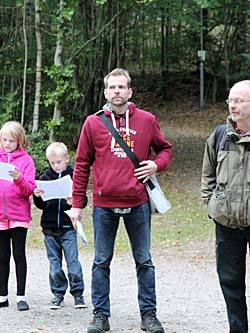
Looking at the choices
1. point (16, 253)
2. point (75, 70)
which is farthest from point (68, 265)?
point (75, 70)

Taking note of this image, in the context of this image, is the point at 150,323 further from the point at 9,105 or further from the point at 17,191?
the point at 9,105

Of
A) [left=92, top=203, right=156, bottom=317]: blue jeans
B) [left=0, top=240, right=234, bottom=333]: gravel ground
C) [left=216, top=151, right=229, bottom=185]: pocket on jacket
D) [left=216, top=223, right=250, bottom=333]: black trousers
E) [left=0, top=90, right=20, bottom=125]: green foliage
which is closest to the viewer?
[left=216, top=151, right=229, bottom=185]: pocket on jacket

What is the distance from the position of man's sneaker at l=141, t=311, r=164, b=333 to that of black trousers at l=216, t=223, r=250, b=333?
68 cm

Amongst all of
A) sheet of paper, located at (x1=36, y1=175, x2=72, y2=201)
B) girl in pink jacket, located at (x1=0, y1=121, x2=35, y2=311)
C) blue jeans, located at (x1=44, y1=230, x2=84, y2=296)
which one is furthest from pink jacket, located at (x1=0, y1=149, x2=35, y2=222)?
blue jeans, located at (x1=44, y1=230, x2=84, y2=296)

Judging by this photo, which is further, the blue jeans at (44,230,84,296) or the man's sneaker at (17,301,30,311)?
the blue jeans at (44,230,84,296)

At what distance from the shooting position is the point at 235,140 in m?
5.05

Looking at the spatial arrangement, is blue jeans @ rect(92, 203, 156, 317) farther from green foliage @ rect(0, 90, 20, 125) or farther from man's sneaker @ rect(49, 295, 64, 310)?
green foliage @ rect(0, 90, 20, 125)

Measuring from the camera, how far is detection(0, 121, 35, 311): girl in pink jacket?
6.66 m

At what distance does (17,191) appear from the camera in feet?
22.0

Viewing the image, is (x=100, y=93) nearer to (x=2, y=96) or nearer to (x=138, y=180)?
(x=2, y=96)

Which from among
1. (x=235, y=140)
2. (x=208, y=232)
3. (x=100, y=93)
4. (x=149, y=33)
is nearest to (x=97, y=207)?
(x=235, y=140)

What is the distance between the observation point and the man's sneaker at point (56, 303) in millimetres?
6781

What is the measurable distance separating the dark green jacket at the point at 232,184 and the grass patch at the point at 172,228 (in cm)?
588

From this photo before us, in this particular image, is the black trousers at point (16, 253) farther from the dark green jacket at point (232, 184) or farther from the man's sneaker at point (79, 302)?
the dark green jacket at point (232, 184)
